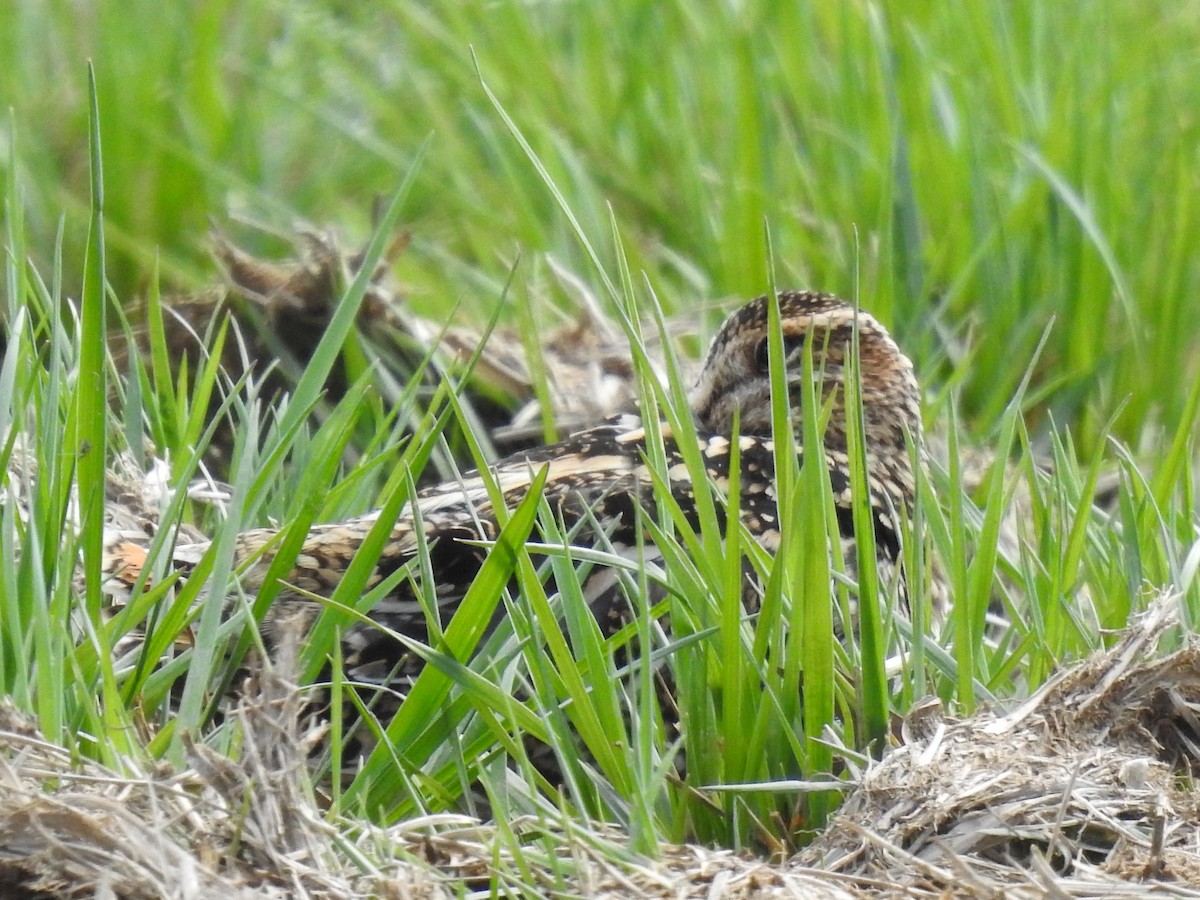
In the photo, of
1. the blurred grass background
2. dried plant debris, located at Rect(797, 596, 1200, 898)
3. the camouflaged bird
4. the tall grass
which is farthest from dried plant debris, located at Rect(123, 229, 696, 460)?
dried plant debris, located at Rect(797, 596, 1200, 898)

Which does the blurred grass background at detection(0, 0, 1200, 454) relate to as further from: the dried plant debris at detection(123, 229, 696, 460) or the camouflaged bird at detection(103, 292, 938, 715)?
the camouflaged bird at detection(103, 292, 938, 715)

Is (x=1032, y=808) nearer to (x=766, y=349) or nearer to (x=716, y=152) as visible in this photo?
(x=766, y=349)

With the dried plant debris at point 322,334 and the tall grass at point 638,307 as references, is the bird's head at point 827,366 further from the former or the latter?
the dried plant debris at point 322,334

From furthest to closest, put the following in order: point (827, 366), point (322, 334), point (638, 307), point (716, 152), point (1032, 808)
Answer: point (716, 152), point (638, 307), point (322, 334), point (827, 366), point (1032, 808)

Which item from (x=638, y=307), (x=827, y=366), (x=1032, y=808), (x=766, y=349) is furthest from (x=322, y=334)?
(x=1032, y=808)

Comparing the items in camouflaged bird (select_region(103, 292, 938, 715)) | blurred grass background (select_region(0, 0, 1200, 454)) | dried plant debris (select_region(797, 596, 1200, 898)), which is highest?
blurred grass background (select_region(0, 0, 1200, 454))

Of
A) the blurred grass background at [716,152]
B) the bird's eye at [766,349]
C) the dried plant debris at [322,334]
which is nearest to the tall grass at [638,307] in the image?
the blurred grass background at [716,152]
